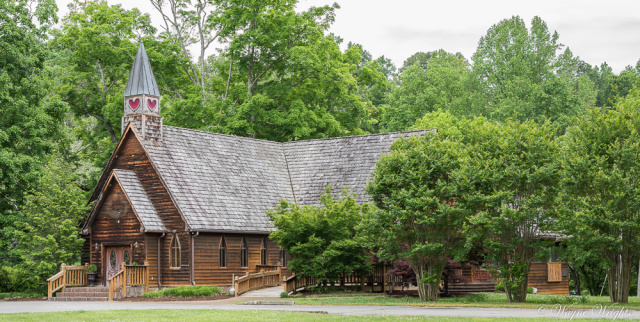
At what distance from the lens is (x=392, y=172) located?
29297 millimetres

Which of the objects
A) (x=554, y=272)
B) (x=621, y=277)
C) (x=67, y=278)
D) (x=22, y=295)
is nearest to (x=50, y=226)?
(x=67, y=278)

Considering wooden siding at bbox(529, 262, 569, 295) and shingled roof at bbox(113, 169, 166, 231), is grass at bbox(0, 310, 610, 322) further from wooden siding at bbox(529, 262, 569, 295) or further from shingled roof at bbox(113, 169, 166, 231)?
wooden siding at bbox(529, 262, 569, 295)

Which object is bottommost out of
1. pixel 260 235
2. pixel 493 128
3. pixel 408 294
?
pixel 408 294

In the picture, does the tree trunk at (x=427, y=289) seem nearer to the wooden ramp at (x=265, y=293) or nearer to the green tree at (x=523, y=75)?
the wooden ramp at (x=265, y=293)

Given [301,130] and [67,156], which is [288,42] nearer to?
[301,130]

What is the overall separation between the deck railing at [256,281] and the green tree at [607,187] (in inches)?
559

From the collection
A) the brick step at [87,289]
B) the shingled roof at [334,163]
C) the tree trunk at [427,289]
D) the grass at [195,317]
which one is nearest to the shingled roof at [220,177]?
the shingled roof at [334,163]

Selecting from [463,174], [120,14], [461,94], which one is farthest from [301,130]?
[461,94]

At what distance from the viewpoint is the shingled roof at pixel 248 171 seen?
37.1 metres

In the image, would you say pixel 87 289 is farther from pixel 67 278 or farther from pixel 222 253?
pixel 222 253

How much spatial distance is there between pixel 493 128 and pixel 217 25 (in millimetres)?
30305

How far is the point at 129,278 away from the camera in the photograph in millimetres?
34312

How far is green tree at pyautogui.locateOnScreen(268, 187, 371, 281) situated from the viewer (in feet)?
105

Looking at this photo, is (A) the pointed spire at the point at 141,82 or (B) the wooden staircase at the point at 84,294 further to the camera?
(A) the pointed spire at the point at 141,82
